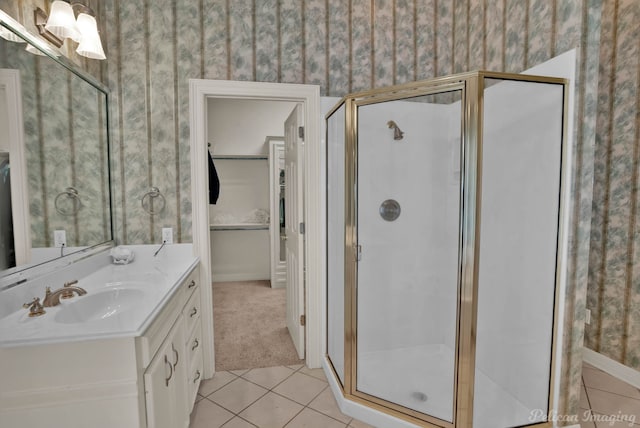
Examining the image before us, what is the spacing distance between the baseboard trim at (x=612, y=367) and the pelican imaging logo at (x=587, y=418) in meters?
0.39

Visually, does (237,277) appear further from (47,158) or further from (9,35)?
(9,35)

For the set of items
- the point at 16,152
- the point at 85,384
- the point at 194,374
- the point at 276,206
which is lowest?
the point at 194,374

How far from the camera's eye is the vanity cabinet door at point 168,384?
3.81ft

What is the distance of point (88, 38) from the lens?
6.00 ft

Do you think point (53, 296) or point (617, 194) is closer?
point (53, 296)

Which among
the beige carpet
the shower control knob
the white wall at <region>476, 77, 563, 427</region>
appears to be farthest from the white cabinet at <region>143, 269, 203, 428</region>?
the white wall at <region>476, 77, 563, 427</region>

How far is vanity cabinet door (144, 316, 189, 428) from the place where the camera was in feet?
3.81

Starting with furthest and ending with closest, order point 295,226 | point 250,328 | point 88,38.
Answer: point 250,328 → point 295,226 → point 88,38

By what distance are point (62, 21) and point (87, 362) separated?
5.49ft

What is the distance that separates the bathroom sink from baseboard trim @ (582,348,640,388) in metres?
3.03

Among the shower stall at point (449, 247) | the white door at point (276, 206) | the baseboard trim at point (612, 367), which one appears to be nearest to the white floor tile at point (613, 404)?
the baseboard trim at point (612, 367)

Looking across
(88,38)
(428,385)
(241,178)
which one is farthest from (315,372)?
(241,178)

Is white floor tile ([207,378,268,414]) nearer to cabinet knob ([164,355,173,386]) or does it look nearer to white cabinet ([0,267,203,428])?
cabinet knob ([164,355,173,386])

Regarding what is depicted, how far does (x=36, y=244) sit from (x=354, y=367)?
176cm
